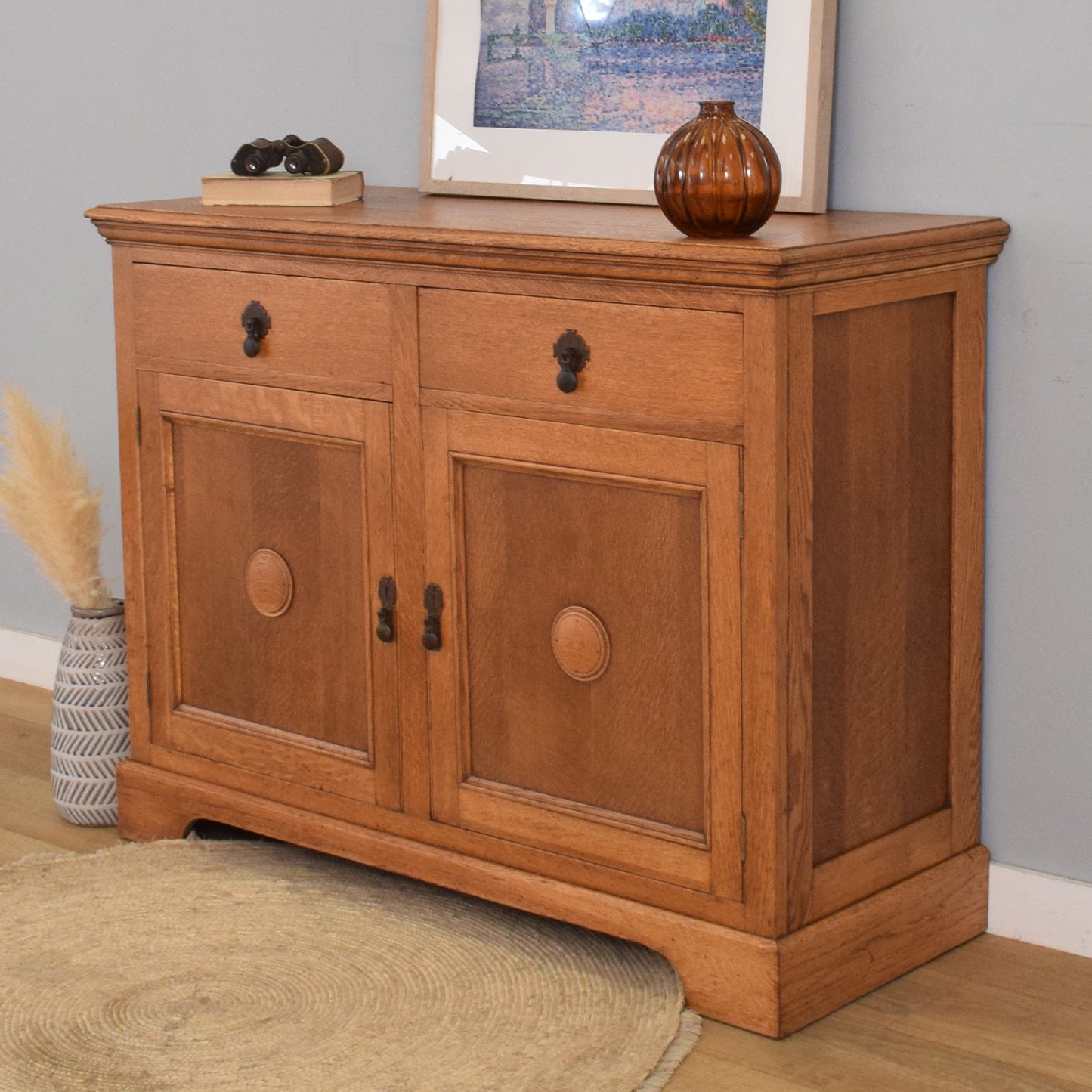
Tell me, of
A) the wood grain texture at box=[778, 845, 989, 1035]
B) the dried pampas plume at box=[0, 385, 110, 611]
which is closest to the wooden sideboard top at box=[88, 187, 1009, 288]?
the dried pampas plume at box=[0, 385, 110, 611]

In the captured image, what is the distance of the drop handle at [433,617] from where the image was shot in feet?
7.39

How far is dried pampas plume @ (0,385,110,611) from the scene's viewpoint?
8.90 feet

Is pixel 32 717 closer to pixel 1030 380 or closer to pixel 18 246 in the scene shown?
pixel 18 246

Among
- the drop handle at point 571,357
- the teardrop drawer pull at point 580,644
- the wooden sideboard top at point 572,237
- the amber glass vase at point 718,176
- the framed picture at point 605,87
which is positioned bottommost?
the teardrop drawer pull at point 580,644

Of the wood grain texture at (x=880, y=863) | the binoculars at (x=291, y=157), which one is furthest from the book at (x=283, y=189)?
the wood grain texture at (x=880, y=863)

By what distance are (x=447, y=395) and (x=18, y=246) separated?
1.57 metres

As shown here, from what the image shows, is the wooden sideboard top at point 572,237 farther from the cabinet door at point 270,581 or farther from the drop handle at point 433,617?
the drop handle at point 433,617

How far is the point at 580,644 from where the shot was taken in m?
2.13

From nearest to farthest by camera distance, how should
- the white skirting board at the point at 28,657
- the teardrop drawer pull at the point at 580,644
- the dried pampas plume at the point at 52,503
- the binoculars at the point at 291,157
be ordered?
the teardrop drawer pull at the point at 580,644 < the binoculars at the point at 291,157 < the dried pampas plume at the point at 52,503 < the white skirting board at the point at 28,657

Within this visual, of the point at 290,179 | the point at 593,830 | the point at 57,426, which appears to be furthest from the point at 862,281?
the point at 57,426

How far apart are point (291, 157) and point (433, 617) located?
0.76m

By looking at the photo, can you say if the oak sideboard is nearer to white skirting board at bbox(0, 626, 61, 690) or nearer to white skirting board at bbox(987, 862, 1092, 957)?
white skirting board at bbox(987, 862, 1092, 957)

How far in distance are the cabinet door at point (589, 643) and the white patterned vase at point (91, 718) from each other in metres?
0.71

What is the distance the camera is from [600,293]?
201 centimetres
